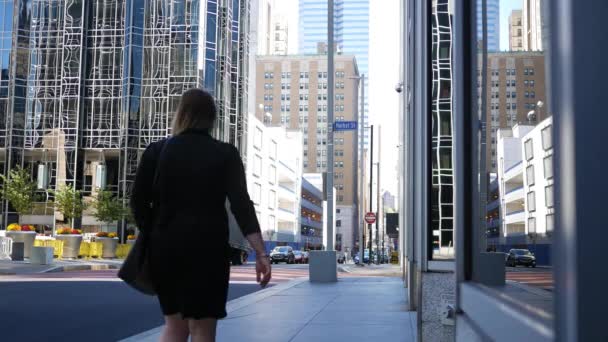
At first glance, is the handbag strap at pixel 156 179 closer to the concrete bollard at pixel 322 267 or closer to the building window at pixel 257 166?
the concrete bollard at pixel 322 267

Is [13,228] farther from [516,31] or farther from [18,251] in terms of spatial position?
[516,31]

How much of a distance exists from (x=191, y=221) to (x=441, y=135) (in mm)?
2718

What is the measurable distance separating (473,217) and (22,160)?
60728 mm

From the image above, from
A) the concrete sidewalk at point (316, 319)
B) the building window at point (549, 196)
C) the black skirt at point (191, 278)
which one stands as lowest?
the concrete sidewalk at point (316, 319)

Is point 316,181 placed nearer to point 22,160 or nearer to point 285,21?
point 285,21

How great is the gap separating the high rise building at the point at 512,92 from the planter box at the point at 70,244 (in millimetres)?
35594

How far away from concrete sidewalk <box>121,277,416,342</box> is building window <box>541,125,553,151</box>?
6306 millimetres

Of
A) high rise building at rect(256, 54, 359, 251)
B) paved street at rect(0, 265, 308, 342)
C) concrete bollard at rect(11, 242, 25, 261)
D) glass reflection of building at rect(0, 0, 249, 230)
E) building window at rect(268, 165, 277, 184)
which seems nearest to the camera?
paved street at rect(0, 265, 308, 342)

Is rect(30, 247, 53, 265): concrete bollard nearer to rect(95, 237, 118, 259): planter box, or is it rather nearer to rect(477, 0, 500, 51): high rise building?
rect(95, 237, 118, 259): planter box

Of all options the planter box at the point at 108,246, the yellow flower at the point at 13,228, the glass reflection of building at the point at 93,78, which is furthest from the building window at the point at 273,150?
the yellow flower at the point at 13,228

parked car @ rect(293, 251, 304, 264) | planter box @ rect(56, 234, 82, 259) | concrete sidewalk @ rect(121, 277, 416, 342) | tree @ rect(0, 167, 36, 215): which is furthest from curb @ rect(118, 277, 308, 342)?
parked car @ rect(293, 251, 304, 264)

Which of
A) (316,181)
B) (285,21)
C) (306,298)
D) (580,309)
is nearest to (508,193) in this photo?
(580,309)

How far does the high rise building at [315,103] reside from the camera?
155500mm

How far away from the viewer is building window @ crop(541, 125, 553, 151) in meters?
1.13
